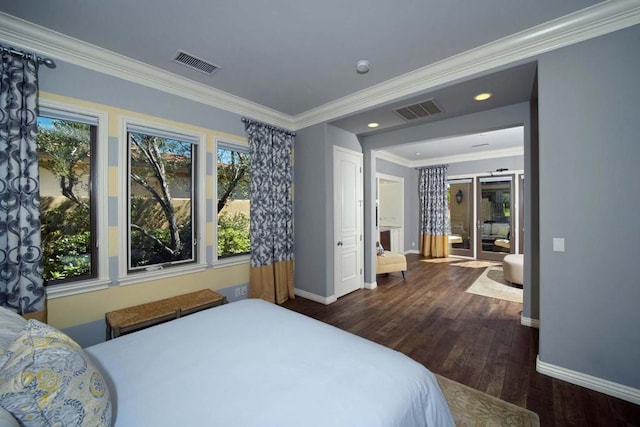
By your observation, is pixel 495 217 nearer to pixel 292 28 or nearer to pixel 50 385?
pixel 292 28

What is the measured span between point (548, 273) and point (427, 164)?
596 centimetres

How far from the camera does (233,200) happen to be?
3.58 m

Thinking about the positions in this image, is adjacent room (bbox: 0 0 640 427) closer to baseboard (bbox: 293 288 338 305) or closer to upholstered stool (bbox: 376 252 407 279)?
baseboard (bbox: 293 288 338 305)

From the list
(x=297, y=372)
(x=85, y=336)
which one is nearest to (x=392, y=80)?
(x=297, y=372)

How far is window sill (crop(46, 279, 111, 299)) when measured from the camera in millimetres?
2211

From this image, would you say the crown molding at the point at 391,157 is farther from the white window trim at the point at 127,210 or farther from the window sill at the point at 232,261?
the white window trim at the point at 127,210

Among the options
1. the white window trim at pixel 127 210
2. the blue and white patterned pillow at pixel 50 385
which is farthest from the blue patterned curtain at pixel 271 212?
the blue and white patterned pillow at pixel 50 385

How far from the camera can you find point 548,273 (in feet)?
7.13

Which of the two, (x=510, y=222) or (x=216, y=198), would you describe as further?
(x=510, y=222)

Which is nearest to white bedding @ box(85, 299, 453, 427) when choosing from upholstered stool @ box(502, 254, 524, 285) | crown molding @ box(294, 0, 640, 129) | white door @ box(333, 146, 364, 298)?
white door @ box(333, 146, 364, 298)

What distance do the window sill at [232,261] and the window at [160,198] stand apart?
0.28 m

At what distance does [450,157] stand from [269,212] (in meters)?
5.68

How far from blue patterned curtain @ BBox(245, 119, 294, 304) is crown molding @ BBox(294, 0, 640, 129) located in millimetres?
1112

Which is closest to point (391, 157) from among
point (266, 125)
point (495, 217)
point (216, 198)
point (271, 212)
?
point (495, 217)
